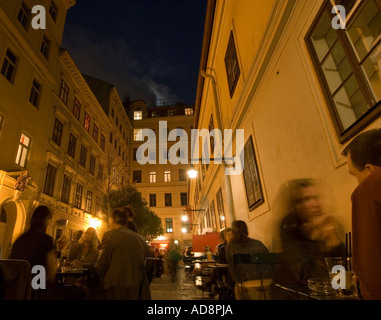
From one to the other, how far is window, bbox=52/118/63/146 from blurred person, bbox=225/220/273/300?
15763mm

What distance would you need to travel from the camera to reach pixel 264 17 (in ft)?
16.0

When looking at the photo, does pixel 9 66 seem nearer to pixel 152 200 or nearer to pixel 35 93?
pixel 35 93

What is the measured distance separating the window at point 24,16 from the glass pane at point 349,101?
53.3 ft

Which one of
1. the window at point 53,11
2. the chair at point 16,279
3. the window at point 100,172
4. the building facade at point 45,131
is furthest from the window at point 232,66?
the window at point 100,172

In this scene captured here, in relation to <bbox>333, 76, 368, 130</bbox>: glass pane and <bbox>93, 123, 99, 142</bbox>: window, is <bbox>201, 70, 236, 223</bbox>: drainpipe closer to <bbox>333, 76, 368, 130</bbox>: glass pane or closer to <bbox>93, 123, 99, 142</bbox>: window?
<bbox>333, 76, 368, 130</bbox>: glass pane

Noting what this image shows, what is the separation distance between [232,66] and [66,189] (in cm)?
1533

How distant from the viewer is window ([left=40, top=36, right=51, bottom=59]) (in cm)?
1498

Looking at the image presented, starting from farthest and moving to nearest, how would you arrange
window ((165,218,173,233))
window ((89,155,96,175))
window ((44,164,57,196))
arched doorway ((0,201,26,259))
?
window ((165,218,173,233)), window ((89,155,96,175)), window ((44,164,57,196)), arched doorway ((0,201,26,259))

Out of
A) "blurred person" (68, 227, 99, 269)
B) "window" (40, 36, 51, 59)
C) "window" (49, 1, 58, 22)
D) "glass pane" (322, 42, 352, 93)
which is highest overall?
"window" (49, 1, 58, 22)

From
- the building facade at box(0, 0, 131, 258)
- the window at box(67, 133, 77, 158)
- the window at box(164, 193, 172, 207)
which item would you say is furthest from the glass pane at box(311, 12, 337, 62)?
the window at box(164, 193, 172, 207)
